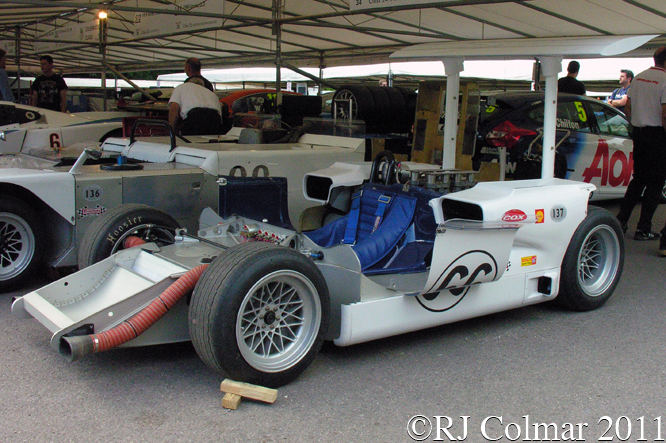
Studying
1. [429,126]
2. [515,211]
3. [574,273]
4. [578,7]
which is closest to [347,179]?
[515,211]

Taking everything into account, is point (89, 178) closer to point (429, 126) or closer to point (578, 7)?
→ point (429, 126)

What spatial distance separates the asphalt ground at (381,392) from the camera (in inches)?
105

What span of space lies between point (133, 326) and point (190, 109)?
4782mm

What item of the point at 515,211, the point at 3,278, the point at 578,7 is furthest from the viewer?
the point at 578,7

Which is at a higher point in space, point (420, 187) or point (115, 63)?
point (115, 63)

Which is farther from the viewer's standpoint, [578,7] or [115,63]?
[115,63]

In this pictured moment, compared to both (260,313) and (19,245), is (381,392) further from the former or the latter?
(19,245)

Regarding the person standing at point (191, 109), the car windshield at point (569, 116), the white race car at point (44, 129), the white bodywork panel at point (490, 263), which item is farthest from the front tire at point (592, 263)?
the white race car at point (44, 129)

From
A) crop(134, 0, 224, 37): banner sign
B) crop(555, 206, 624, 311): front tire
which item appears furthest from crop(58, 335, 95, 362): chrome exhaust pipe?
crop(134, 0, 224, 37): banner sign

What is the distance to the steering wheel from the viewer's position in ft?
14.0

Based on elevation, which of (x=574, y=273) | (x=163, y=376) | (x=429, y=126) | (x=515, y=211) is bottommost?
(x=163, y=376)

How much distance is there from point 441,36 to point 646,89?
642 centimetres

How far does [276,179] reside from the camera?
4.44 meters

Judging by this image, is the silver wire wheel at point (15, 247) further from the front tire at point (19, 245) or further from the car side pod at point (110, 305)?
the car side pod at point (110, 305)
